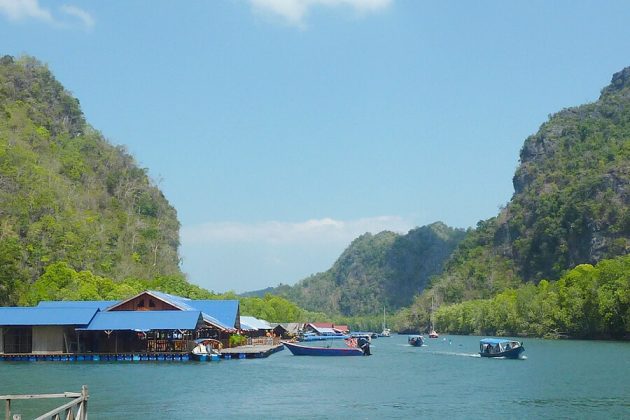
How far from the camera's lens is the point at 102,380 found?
47.2 metres

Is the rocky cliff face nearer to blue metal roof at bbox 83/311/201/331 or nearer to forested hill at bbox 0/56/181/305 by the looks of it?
forested hill at bbox 0/56/181/305

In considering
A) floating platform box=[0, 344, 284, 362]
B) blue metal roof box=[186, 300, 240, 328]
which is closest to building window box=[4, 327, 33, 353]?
floating platform box=[0, 344, 284, 362]

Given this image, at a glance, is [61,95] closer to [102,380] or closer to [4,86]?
[4,86]

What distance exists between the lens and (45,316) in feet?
205

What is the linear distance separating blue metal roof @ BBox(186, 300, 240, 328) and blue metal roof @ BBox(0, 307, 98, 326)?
14.9 meters

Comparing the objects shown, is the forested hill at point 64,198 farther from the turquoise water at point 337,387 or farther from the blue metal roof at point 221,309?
the turquoise water at point 337,387

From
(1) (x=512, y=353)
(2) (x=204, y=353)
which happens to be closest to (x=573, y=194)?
(1) (x=512, y=353)

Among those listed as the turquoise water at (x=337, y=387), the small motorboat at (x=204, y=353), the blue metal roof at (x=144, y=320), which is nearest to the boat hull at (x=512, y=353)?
the turquoise water at (x=337, y=387)

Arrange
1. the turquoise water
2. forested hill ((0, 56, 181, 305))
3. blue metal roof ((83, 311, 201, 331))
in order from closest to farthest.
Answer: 1. the turquoise water
2. blue metal roof ((83, 311, 201, 331))
3. forested hill ((0, 56, 181, 305))

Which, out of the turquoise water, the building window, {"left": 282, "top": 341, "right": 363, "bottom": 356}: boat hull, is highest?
the building window

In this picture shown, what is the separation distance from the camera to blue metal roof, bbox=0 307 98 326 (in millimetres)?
61688

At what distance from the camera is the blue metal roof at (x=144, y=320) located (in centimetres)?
6062

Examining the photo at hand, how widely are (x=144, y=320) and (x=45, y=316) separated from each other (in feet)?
25.5

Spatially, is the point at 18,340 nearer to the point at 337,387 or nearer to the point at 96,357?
the point at 96,357
